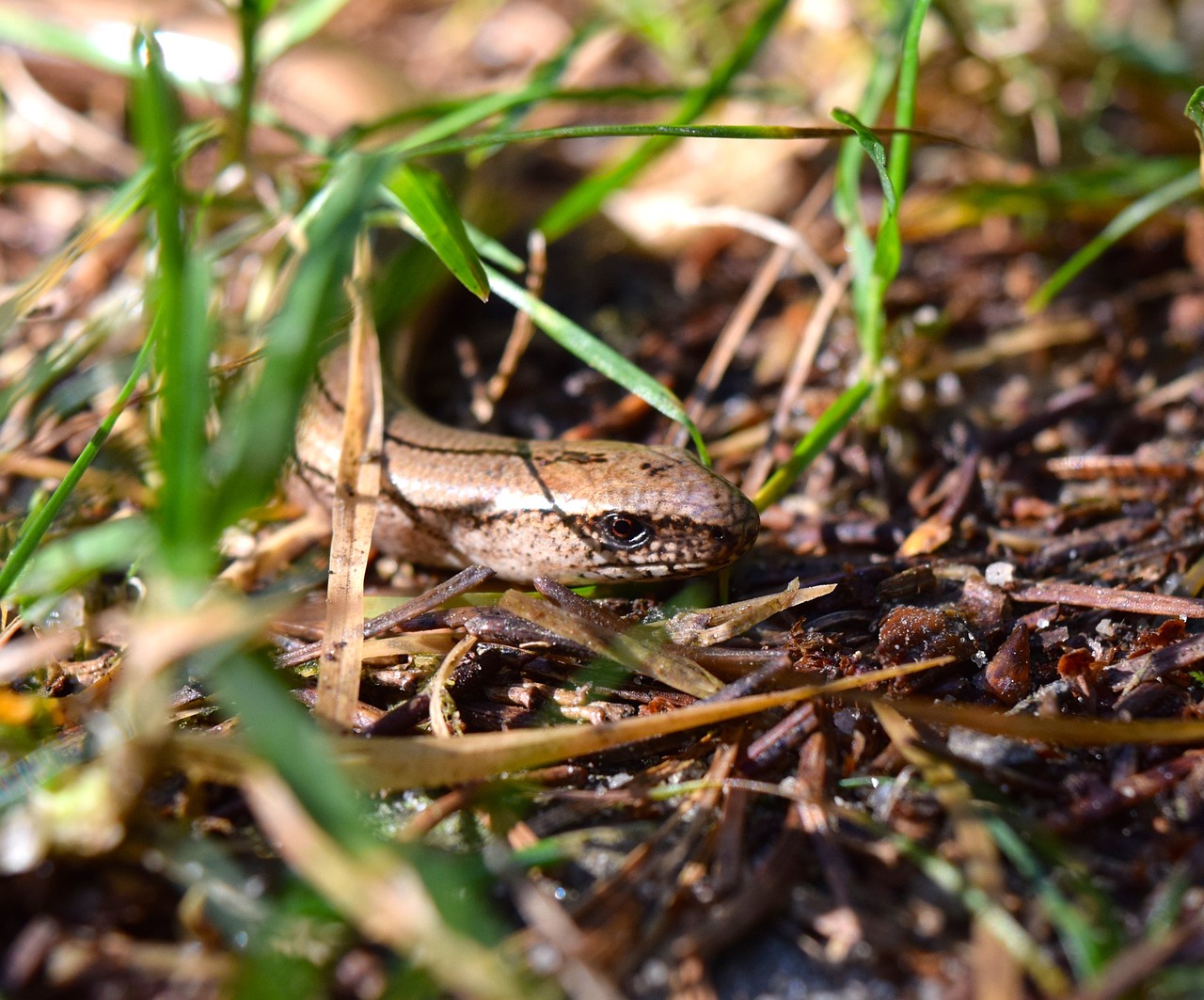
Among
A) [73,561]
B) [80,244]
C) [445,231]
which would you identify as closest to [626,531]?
[445,231]

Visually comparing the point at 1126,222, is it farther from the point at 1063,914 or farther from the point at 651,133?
the point at 1063,914

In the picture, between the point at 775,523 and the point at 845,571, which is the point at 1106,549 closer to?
the point at 845,571

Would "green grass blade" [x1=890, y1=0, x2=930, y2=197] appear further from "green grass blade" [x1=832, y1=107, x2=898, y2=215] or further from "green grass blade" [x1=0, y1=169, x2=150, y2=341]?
"green grass blade" [x1=0, y1=169, x2=150, y2=341]

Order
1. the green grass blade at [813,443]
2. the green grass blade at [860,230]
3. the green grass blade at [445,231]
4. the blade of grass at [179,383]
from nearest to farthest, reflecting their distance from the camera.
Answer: the blade of grass at [179,383], the green grass blade at [445,231], the green grass blade at [813,443], the green grass blade at [860,230]

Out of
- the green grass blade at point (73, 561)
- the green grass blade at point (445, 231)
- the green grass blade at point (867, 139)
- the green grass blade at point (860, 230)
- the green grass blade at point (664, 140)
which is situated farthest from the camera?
the green grass blade at point (664, 140)

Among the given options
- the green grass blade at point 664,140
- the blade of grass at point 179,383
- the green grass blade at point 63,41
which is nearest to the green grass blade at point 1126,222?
the green grass blade at point 664,140

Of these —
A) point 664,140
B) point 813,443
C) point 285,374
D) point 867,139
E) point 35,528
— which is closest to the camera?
point 285,374

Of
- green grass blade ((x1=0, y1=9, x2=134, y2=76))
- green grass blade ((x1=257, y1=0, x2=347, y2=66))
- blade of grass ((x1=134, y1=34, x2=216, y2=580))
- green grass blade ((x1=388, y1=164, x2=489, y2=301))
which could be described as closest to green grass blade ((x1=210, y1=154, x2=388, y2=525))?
blade of grass ((x1=134, y1=34, x2=216, y2=580))

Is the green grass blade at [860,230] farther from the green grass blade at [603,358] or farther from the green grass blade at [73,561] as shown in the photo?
the green grass blade at [73,561]
